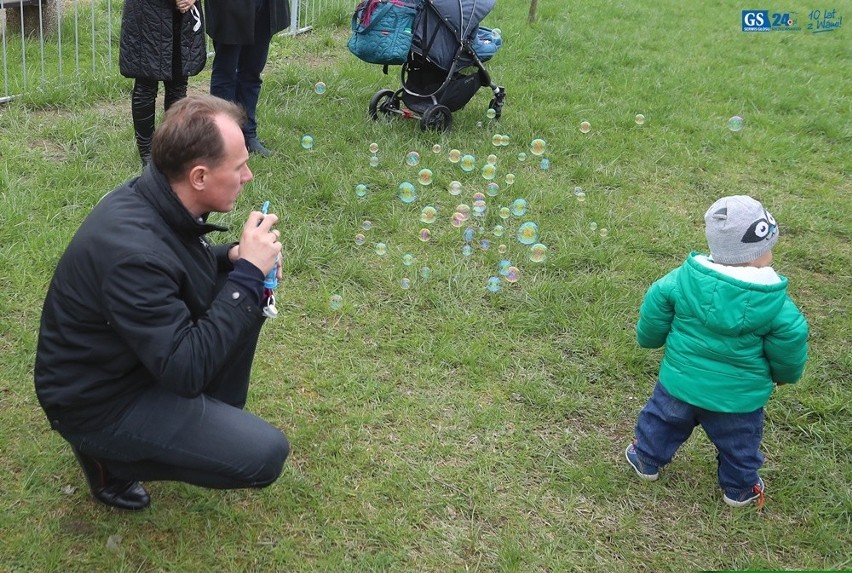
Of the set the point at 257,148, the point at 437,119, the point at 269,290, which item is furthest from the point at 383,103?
the point at 269,290

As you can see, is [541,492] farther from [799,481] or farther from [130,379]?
[130,379]

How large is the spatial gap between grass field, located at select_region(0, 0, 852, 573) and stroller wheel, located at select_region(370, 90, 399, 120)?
0.66 ft

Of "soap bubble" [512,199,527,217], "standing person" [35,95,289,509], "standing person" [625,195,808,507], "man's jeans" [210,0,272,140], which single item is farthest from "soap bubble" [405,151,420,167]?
"standing person" [35,95,289,509]

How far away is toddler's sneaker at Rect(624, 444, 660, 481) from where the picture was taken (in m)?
3.02

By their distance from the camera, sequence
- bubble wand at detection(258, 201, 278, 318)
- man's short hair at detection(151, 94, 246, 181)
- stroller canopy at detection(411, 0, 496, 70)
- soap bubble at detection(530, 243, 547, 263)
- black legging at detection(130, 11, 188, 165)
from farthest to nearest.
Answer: stroller canopy at detection(411, 0, 496, 70), black legging at detection(130, 11, 188, 165), soap bubble at detection(530, 243, 547, 263), bubble wand at detection(258, 201, 278, 318), man's short hair at detection(151, 94, 246, 181)

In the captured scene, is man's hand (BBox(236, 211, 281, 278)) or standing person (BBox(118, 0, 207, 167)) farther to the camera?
standing person (BBox(118, 0, 207, 167))

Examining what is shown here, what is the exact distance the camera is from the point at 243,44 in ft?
16.3

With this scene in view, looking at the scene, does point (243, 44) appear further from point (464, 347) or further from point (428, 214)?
point (464, 347)

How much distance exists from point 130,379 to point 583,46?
7.16 metres

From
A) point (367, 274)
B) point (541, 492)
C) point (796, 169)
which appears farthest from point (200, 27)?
point (796, 169)

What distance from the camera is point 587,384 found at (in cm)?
353

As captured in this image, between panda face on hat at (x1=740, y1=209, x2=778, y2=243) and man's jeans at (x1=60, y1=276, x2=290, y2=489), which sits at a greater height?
panda face on hat at (x1=740, y1=209, x2=778, y2=243)

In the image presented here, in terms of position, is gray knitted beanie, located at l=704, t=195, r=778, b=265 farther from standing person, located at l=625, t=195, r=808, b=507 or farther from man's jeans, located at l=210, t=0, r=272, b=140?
man's jeans, located at l=210, t=0, r=272, b=140

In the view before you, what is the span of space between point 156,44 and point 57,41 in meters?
3.44
